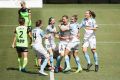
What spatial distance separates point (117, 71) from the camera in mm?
21672

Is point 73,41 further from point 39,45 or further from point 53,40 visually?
point 39,45

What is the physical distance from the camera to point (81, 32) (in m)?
32.0

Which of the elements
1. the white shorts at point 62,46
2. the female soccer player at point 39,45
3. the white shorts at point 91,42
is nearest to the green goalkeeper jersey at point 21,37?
the female soccer player at point 39,45

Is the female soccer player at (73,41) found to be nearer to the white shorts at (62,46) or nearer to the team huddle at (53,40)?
the team huddle at (53,40)

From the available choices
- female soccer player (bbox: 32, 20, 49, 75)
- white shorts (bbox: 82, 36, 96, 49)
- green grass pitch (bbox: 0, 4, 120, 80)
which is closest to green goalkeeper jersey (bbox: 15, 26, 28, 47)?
female soccer player (bbox: 32, 20, 49, 75)

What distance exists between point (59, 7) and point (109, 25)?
314 inches

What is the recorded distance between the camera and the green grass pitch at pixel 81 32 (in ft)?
68.2

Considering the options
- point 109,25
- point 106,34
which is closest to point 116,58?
point 106,34

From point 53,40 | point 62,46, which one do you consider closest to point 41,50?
point 62,46

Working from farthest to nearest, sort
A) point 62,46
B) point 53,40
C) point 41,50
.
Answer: point 53,40
point 62,46
point 41,50

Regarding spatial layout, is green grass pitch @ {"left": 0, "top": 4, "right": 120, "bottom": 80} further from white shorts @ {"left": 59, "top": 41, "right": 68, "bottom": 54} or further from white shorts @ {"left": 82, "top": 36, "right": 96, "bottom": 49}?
white shorts @ {"left": 82, "top": 36, "right": 96, "bottom": 49}

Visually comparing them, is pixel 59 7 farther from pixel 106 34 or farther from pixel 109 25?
pixel 106 34

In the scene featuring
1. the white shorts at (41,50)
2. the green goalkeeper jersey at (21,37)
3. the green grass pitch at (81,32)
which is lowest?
the green grass pitch at (81,32)

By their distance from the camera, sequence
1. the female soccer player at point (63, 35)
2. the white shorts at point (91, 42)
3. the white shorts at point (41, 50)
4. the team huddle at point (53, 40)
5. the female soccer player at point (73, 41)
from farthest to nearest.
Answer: the white shorts at point (91, 42), the female soccer player at point (73, 41), the female soccer player at point (63, 35), the team huddle at point (53, 40), the white shorts at point (41, 50)
